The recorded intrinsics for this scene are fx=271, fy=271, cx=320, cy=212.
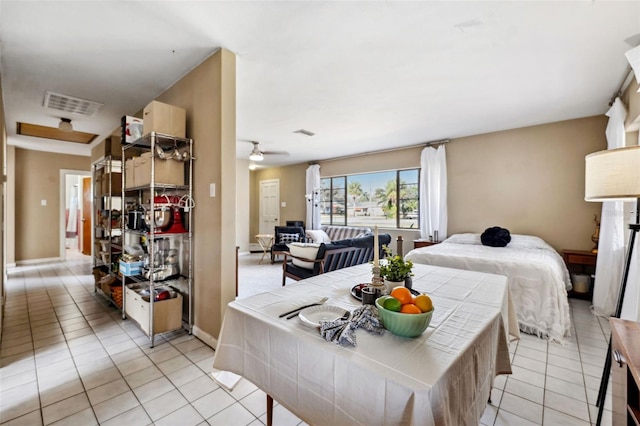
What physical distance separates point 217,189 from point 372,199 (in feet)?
14.9

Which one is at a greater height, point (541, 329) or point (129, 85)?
point (129, 85)

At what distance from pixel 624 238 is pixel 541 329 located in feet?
5.18

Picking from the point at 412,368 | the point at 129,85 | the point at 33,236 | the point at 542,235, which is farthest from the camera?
the point at 33,236

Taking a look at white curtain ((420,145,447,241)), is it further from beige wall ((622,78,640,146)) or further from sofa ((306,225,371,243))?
beige wall ((622,78,640,146))

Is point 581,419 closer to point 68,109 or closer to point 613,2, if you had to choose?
point 613,2

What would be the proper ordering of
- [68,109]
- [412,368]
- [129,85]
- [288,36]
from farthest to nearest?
[68,109], [129,85], [288,36], [412,368]

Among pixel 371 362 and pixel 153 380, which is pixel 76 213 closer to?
pixel 153 380

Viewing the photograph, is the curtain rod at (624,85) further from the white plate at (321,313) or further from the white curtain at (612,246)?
the white plate at (321,313)

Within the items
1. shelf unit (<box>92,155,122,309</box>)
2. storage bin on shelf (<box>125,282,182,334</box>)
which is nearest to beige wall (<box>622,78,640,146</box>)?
storage bin on shelf (<box>125,282,182,334</box>)

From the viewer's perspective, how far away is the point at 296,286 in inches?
64.7

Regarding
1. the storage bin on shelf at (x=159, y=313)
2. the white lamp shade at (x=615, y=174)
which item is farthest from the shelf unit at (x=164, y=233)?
the white lamp shade at (x=615, y=174)

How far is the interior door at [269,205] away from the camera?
27.0 feet

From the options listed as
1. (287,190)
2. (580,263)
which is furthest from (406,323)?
(287,190)

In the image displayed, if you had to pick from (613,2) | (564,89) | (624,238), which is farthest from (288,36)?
(624,238)
